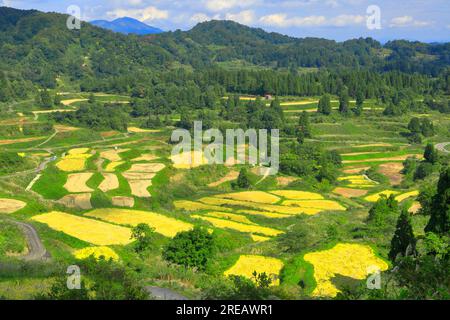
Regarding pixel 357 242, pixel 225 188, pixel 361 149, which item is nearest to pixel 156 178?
pixel 225 188

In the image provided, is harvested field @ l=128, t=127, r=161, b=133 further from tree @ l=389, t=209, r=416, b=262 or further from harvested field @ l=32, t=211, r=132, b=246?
tree @ l=389, t=209, r=416, b=262

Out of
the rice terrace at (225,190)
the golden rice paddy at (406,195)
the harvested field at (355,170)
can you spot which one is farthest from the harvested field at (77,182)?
the harvested field at (355,170)

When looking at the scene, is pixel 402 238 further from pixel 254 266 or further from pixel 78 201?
pixel 78 201

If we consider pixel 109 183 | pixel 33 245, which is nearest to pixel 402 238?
pixel 33 245

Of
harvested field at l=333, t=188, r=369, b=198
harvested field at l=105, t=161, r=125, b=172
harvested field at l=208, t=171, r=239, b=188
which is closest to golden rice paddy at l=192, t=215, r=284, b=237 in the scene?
harvested field at l=333, t=188, r=369, b=198

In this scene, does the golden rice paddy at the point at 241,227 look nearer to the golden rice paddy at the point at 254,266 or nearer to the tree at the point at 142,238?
the tree at the point at 142,238

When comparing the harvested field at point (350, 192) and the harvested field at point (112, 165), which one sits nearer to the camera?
the harvested field at point (350, 192)

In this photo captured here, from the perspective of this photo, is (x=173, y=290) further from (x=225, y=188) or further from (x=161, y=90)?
(x=161, y=90)
